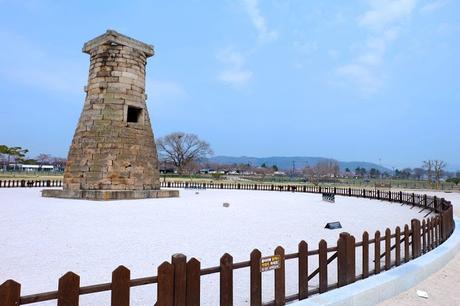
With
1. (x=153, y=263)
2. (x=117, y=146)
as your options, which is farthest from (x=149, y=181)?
(x=153, y=263)

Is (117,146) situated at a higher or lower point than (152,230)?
higher

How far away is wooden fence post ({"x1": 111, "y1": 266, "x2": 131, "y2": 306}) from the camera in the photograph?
262 centimetres

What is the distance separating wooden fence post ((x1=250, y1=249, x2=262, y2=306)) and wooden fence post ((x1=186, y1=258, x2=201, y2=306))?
65cm

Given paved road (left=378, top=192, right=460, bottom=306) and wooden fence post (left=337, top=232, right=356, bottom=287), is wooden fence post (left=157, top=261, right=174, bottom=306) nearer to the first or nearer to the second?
wooden fence post (left=337, top=232, right=356, bottom=287)

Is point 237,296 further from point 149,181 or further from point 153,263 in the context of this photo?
point 149,181

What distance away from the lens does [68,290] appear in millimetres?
2428

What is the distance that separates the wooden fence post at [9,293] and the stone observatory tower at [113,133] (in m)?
17.2

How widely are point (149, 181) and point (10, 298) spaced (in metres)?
19.6

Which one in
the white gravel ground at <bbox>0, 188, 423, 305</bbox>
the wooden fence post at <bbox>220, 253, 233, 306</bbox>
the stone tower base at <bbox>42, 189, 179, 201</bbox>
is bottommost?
the white gravel ground at <bbox>0, 188, 423, 305</bbox>

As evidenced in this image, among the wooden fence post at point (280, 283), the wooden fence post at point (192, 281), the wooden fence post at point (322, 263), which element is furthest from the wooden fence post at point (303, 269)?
the wooden fence post at point (192, 281)

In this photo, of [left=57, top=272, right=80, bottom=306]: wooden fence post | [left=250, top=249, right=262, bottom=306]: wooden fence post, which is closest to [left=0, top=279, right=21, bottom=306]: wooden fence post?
[left=57, top=272, right=80, bottom=306]: wooden fence post

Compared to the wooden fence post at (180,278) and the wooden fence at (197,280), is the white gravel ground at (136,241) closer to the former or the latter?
the wooden fence at (197,280)

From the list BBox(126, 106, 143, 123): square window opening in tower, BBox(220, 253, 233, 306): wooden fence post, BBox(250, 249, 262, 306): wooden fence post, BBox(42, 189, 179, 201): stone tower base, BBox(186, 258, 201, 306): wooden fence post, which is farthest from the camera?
BBox(126, 106, 143, 123): square window opening in tower

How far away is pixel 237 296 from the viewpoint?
460cm
